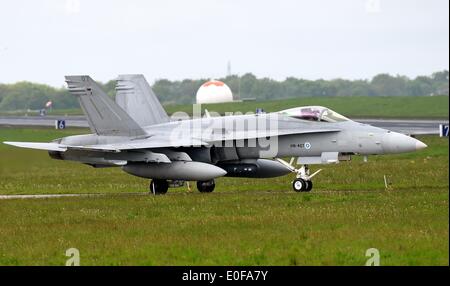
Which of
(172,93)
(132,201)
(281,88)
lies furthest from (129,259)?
(281,88)

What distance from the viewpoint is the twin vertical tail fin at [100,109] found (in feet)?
92.9

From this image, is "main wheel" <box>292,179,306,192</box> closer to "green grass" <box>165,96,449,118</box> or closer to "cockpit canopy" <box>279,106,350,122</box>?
"cockpit canopy" <box>279,106,350,122</box>

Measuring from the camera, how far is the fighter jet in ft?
88.0

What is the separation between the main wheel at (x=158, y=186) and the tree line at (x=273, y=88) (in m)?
45.3

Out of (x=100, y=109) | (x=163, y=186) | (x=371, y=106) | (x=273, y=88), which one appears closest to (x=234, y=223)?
(x=163, y=186)

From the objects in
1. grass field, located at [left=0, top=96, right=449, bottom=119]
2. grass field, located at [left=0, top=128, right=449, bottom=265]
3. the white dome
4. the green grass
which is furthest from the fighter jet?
the white dome

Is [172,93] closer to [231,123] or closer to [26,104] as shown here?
[26,104]

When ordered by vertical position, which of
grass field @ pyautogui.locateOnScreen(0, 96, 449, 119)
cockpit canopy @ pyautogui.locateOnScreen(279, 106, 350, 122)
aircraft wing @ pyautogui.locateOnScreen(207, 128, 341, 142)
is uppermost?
cockpit canopy @ pyautogui.locateOnScreen(279, 106, 350, 122)

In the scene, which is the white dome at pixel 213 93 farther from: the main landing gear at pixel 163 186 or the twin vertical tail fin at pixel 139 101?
the main landing gear at pixel 163 186

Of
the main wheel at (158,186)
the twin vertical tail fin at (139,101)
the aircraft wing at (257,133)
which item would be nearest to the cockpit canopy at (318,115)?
the aircraft wing at (257,133)

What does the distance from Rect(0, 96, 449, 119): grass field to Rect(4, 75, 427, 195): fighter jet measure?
43.3 metres

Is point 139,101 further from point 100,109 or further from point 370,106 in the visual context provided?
point 370,106

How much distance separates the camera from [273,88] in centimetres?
11169
